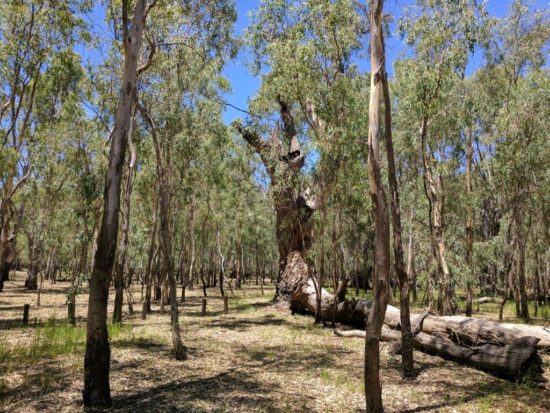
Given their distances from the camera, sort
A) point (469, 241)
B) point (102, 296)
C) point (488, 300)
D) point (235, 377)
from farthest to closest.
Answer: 1. point (488, 300)
2. point (469, 241)
3. point (235, 377)
4. point (102, 296)

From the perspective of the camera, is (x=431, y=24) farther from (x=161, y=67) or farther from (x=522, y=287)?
(x=522, y=287)

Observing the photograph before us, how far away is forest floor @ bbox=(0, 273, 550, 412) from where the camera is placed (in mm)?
7926

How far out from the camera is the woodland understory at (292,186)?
8016 millimetres

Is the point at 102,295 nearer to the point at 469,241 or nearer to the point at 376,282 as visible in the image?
the point at 376,282

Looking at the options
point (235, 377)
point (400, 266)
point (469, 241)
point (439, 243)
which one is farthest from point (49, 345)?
point (469, 241)

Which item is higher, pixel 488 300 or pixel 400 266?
pixel 400 266

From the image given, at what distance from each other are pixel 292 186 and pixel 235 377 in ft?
33.9

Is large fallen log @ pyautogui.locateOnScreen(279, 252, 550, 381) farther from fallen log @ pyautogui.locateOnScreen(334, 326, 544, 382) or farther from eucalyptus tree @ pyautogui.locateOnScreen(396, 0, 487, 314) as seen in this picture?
eucalyptus tree @ pyautogui.locateOnScreen(396, 0, 487, 314)

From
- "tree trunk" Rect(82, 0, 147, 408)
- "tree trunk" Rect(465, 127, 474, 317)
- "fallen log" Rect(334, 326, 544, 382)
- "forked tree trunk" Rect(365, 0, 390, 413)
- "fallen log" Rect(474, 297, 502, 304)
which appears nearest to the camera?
"forked tree trunk" Rect(365, 0, 390, 413)

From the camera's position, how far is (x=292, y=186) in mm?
18969

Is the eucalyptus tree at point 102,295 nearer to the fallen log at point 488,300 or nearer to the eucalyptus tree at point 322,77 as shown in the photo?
the eucalyptus tree at point 322,77

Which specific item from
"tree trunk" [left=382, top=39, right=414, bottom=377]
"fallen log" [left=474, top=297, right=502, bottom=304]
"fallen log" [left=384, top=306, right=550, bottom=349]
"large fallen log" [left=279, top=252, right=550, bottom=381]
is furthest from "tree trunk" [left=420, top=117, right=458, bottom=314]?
"fallen log" [left=474, top=297, right=502, bottom=304]

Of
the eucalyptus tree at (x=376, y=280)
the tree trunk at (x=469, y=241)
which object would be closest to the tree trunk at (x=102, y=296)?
the eucalyptus tree at (x=376, y=280)

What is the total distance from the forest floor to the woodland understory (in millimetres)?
69
